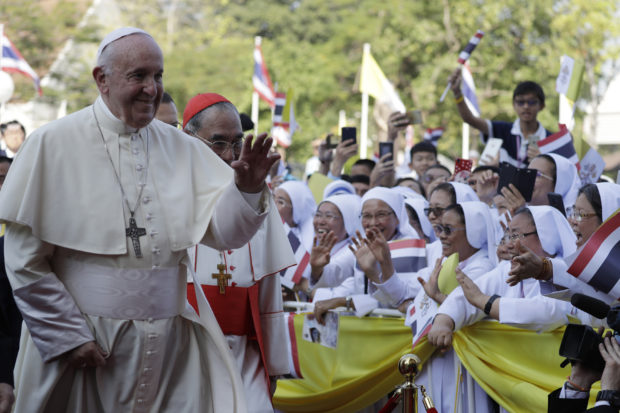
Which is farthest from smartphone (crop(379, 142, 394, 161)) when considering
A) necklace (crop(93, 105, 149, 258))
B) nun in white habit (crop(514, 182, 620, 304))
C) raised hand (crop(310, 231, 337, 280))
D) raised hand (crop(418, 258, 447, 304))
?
necklace (crop(93, 105, 149, 258))

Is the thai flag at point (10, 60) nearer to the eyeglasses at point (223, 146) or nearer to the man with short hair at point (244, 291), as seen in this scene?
the man with short hair at point (244, 291)

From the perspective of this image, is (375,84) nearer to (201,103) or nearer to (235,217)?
(201,103)

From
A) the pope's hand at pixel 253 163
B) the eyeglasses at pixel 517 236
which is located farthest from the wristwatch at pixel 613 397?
the eyeglasses at pixel 517 236

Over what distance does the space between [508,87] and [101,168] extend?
31.6m

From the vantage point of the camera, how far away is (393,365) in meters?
7.53

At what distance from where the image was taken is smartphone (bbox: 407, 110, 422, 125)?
1055 cm

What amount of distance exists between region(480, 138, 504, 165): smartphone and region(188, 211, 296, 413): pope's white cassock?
4528mm

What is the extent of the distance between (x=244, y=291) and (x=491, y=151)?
4.78m

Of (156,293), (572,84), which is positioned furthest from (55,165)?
(572,84)

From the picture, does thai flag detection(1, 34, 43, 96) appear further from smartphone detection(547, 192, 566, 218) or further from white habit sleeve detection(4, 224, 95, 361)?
white habit sleeve detection(4, 224, 95, 361)

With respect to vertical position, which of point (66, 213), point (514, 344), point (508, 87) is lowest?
point (514, 344)

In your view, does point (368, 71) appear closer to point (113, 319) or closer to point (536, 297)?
point (536, 297)

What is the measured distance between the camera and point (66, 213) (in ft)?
13.9

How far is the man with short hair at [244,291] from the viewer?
5.30 metres
